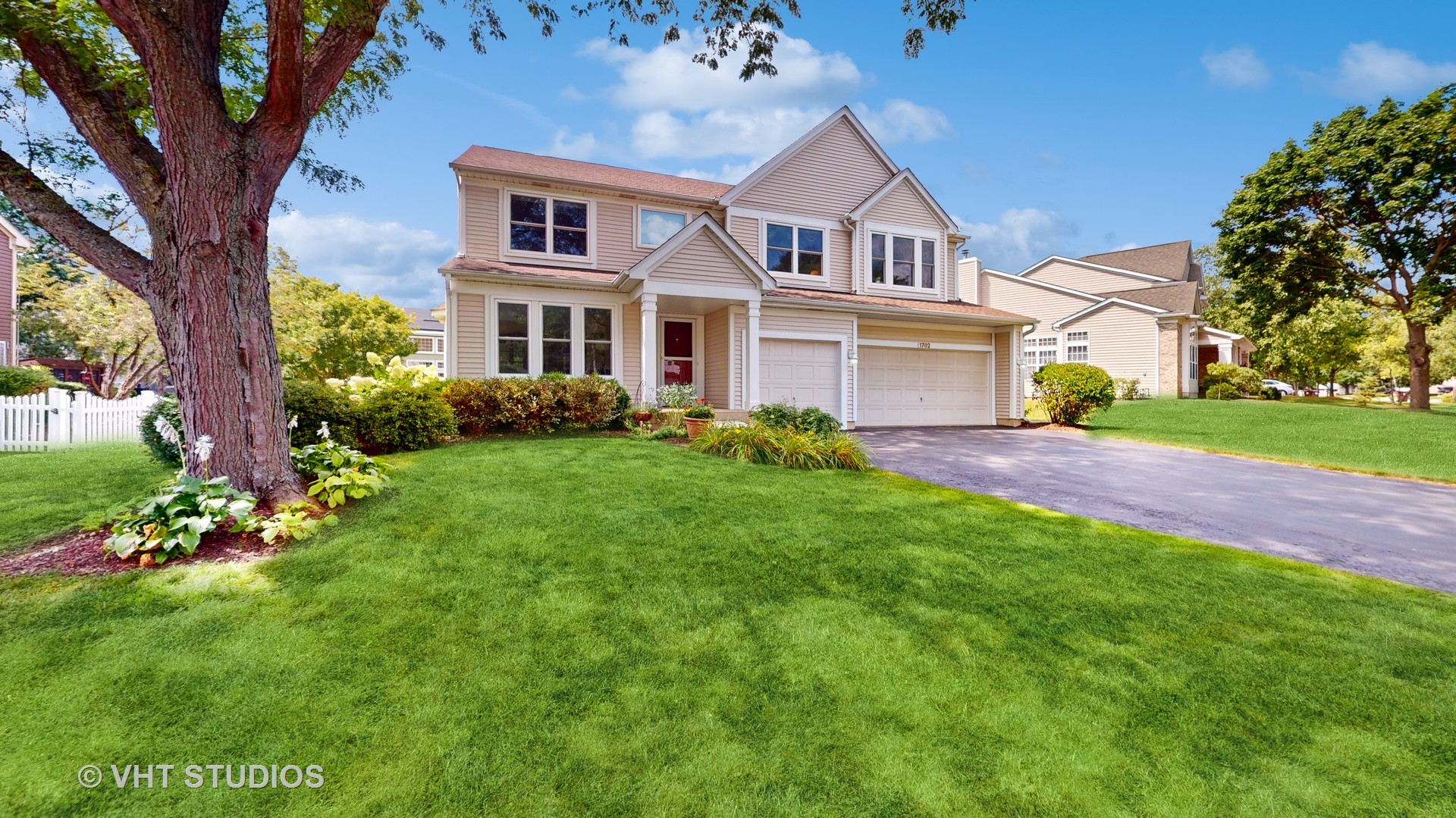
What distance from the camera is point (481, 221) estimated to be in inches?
496

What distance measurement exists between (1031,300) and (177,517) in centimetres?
3078

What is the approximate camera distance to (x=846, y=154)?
15.6 metres

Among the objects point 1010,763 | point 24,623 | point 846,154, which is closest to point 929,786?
point 1010,763

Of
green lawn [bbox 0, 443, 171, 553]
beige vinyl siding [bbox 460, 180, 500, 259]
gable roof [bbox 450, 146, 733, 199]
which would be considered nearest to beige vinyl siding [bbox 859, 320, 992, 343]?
gable roof [bbox 450, 146, 733, 199]

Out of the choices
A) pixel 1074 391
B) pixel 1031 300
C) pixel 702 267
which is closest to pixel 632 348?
pixel 702 267

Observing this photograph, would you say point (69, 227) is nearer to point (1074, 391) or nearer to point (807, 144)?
point (807, 144)

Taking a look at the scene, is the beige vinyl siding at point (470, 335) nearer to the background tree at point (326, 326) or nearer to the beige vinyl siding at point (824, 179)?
the beige vinyl siding at point (824, 179)

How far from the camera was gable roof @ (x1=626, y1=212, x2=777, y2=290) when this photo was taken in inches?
449

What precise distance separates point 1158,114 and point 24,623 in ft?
75.3

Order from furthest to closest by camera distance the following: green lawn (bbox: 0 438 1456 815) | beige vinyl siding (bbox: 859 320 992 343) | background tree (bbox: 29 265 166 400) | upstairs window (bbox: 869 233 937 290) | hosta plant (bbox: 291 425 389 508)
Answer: background tree (bbox: 29 265 166 400), upstairs window (bbox: 869 233 937 290), beige vinyl siding (bbox: 859 320 992 343), hosta plant (bbox: 291 425 389 508), green lawn (bbox: 0 438 1456 815)

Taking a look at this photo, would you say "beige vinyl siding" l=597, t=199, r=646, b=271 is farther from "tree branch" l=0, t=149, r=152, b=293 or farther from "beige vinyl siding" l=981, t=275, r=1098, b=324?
"beige vinyl siding" l=981, t=275, r=1098, b=324

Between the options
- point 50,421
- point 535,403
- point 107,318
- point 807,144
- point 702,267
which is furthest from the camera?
point 107,318

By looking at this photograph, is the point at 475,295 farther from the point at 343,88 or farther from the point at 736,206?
the point at 736,206

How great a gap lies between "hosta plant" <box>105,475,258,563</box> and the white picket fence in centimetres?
788
